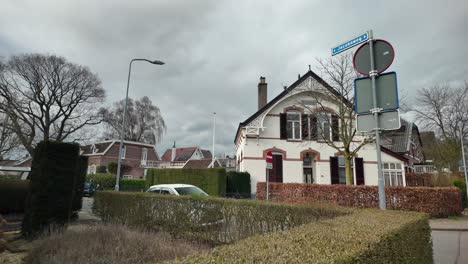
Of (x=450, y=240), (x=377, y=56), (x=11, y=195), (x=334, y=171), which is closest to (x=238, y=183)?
(x=334, y=171)

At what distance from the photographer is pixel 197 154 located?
62.4 meters

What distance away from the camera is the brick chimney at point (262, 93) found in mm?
26875

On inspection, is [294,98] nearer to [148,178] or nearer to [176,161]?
[148,178]

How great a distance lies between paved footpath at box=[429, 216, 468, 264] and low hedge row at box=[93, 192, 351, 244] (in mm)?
3797

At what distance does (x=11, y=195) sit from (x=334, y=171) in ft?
69.0

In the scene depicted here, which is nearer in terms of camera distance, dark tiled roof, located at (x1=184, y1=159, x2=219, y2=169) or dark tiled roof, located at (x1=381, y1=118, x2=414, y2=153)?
dark tiled roof, located at (x1=381, y1=118, x2=414, y2=153)

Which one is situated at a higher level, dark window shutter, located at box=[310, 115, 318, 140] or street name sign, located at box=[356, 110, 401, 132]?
dark window shutter, located at box=[310, 115, 318, 140]

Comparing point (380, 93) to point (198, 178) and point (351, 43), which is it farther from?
point (198, 178)

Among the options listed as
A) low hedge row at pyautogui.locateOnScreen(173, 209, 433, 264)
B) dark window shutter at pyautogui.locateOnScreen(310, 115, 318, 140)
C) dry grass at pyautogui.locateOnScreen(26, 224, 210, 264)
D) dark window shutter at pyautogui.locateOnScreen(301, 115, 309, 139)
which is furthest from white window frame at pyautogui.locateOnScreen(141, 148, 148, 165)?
low hedge row at pyautogui.locateOnScreen(173, 209, 433, 264)

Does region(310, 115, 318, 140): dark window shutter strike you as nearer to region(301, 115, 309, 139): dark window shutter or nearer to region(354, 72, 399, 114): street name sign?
region(301, 115, 309, 139): dark window shutter

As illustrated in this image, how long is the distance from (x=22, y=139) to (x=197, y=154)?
115 ft

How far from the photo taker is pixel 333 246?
2814 mm

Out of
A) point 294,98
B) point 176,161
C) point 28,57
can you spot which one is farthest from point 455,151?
point 176,161

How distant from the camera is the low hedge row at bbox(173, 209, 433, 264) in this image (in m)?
2.43
